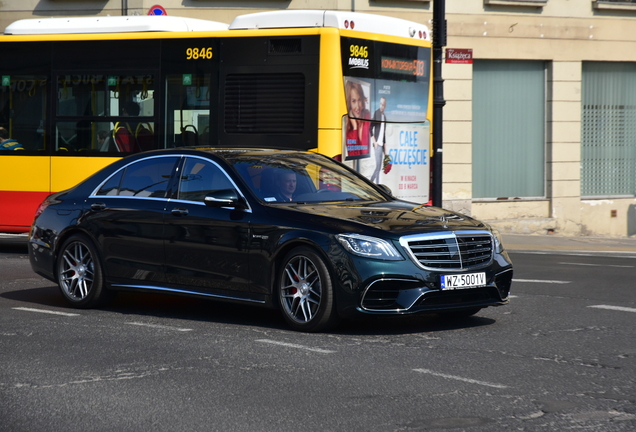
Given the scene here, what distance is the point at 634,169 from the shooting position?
76.7 feet

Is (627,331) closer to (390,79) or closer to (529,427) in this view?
(529,427)

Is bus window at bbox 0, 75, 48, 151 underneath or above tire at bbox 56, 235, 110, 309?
above

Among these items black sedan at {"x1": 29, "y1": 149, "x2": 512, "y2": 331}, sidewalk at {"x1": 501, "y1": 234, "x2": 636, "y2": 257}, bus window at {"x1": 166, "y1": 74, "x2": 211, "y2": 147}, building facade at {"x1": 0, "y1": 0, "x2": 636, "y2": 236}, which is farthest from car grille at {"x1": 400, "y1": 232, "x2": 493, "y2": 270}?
building facade at {"x1": 0, "y1": 0, "x2": 636, "y2": 236}

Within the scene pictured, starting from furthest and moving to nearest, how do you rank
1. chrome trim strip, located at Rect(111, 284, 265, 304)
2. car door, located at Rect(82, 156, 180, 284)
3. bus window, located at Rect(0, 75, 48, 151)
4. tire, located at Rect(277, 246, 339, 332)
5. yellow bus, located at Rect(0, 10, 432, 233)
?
bus window, located at Rect(0, 75, 48, 151), yellow bus, located at Rect(0, 10, 432, 233), car door, located at Rect(82, 156, 180, 284), chrome trim strip, located at Rect(111, 284, 265, 304), tire, located at Rect(277, 246, 339, 332)

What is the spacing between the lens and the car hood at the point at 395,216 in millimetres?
7676

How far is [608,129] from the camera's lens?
23.1m

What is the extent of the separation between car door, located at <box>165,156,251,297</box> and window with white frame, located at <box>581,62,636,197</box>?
51.2ft

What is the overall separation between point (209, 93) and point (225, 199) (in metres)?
6.03

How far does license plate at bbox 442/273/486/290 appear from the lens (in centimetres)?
761

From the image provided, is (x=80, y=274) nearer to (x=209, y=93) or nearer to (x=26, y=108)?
(x=209, y=93)

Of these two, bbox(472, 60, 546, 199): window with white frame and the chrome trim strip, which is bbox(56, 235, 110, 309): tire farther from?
bbox(472, 60, 546, 199): window with white frame

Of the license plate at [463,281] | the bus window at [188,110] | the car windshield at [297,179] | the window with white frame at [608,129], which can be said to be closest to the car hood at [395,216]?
the car windshield at [297,179]

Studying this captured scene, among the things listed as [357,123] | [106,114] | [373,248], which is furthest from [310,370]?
[106,114]

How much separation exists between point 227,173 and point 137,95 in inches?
251
